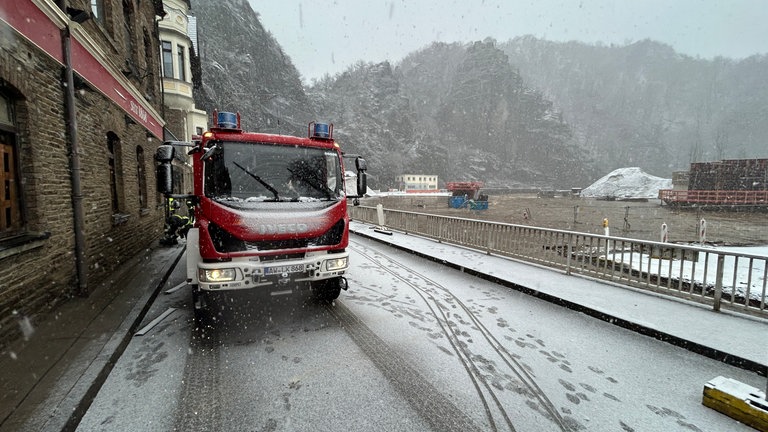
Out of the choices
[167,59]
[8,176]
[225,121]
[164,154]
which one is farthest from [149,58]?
[164,154]

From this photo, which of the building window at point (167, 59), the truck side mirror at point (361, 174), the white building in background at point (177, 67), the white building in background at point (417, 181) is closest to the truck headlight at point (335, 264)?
the truck side mirror at point (361, 174)

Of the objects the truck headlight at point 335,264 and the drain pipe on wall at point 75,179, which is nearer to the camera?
the truck headlight at point 335,264

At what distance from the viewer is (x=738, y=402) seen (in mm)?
2852

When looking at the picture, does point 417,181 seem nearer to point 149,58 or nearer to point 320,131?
point 149,58

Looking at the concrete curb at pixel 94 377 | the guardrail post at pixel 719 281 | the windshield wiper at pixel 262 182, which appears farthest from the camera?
the guardrail post at pixel 719 281

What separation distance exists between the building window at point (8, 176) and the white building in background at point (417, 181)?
3403 inches

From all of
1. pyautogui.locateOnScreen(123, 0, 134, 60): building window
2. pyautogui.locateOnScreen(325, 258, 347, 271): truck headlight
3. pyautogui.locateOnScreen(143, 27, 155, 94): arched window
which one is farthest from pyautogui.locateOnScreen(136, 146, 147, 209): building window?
pyautogui.locateOnScreen(325, 258, 347, 271): truck headlight

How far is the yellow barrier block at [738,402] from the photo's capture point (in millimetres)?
2738

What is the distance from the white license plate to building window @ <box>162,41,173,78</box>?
21.7 m

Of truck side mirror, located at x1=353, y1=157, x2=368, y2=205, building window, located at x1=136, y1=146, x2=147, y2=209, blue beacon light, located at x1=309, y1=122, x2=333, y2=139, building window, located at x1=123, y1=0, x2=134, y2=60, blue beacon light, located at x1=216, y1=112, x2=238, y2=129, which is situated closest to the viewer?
blue beacon light, located at x1=216, y1=112, x2=238, y2=129

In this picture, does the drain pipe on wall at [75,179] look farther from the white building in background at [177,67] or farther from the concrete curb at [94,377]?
the white building in background at [177,67]

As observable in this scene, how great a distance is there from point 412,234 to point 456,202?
25.9 m

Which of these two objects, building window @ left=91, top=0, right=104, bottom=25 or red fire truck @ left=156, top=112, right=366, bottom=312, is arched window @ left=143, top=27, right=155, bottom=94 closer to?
building window @ left=91, top=0, right=104, bottom=25

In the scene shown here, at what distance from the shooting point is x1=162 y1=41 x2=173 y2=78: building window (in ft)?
67.2
